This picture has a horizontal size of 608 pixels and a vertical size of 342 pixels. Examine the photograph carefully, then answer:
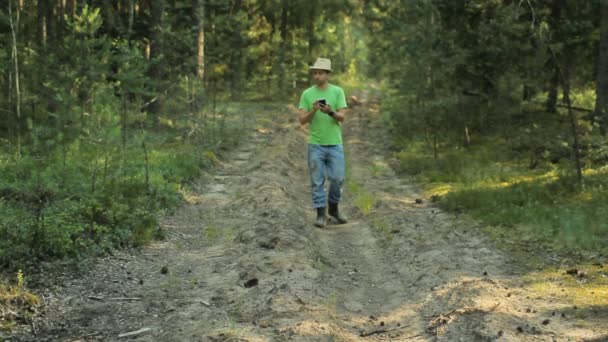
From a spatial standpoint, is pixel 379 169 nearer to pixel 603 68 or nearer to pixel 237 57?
pixel 603 68

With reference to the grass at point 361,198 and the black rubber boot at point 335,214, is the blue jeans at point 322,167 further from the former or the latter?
the grass at point 361,198

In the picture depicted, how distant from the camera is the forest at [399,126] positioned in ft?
26.8

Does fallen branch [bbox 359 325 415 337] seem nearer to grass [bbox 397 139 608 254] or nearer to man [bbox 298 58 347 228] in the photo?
grass [bbox 397 139 608 254]

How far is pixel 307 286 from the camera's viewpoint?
6.02 m

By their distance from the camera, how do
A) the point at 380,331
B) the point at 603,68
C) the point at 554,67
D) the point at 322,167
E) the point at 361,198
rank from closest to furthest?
the point at 380,331 < the point at 322,167 < the point at 361,198 < the point at 603,68 < the point at 554,67

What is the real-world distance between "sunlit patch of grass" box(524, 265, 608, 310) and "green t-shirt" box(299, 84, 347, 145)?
371 cm

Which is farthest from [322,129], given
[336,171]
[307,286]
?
[307,286]

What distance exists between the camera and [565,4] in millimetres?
17984

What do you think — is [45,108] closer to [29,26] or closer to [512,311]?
[29,26]

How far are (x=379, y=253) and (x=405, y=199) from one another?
362 centimetres

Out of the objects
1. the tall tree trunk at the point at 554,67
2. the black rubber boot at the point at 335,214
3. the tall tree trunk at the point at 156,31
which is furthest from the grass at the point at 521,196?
the tall tree trunk at the point at 156,31

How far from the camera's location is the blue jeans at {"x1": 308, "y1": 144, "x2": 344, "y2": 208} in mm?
9109

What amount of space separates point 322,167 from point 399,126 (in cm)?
1096

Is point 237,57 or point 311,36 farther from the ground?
point 311,36
